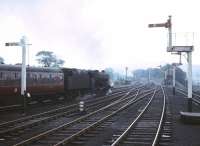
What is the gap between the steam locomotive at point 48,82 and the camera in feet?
83.0

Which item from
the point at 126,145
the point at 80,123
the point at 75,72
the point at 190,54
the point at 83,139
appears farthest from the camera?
the point at 75,72

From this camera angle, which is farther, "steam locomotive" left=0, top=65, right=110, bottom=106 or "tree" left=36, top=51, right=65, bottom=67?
"tree" left=36, top=51, right=65, bottom=67

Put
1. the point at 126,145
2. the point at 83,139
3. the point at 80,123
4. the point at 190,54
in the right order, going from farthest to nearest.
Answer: the point at 190,54, the point at 80,123, the point at 83,139, the point at 126,145

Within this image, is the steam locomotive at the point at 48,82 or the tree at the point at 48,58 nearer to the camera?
the steam locomotive at the point at 48,82

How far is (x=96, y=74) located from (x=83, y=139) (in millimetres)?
33473

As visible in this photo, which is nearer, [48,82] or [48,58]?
[48,82]

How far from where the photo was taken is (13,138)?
14.1 meters

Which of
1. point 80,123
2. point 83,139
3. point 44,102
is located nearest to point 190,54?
point 80,123

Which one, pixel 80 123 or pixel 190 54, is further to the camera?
pixel 190 54

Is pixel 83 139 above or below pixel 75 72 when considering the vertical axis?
below

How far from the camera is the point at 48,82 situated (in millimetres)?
32594

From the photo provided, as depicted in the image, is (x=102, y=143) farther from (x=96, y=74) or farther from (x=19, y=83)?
(x=96, y=74)

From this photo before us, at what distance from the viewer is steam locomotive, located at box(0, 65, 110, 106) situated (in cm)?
2530

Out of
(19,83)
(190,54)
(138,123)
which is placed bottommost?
(138,123)
